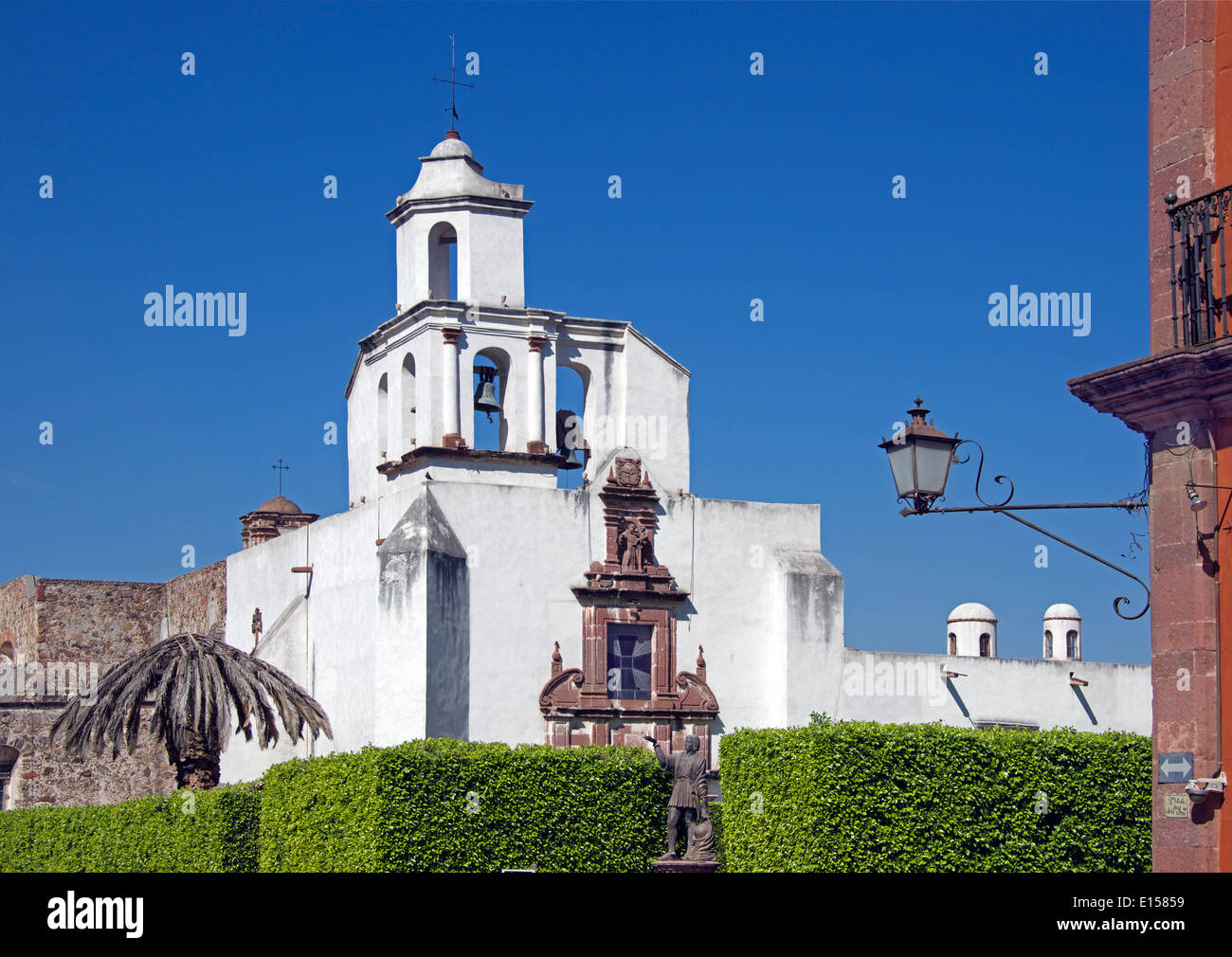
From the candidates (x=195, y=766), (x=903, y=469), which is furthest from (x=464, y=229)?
(x=903, y=469)

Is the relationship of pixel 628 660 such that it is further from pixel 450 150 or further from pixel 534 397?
pixel 450 150

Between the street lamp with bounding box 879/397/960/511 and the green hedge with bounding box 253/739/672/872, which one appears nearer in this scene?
the street lamp with bounding box 879/397/960/511

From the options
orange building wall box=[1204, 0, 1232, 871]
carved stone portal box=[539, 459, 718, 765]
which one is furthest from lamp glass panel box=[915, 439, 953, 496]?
carved stone portal box=[539, 459, 718, 765]

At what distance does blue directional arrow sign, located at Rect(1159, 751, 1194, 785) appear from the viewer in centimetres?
1172

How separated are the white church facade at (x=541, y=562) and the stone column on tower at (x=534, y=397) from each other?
0.04 meters

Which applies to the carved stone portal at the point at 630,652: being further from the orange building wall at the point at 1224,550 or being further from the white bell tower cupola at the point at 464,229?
the orange building wall at the point at 1224,550

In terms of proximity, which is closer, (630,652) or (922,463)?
(922,463)

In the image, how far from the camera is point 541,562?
2983cm

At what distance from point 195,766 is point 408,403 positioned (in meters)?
7.88

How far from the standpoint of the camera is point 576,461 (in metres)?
31.9

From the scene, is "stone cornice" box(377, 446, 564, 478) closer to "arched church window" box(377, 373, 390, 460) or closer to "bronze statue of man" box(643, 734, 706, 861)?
"arched church window" box(377, 373, 390, 460)

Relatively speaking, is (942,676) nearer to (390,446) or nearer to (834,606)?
(834,606)

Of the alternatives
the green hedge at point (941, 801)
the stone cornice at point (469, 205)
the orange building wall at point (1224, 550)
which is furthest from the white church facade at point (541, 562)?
the orange building wall at point (1224, 550)

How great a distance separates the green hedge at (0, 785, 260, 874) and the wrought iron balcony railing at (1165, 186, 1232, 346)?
57.1 feet
